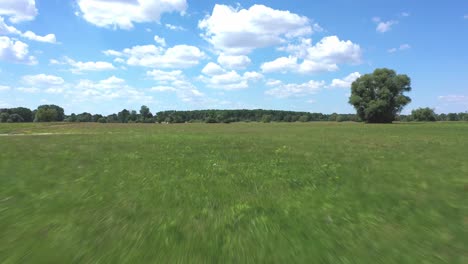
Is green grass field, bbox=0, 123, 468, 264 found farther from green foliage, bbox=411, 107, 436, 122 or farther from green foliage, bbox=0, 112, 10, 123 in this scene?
green foliage, bbox=0, 112, 10, 123

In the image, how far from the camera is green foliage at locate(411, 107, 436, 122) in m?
155

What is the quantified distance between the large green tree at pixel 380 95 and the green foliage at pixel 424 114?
200 ft

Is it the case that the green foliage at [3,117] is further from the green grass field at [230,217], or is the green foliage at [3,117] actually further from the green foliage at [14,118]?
the green grass field at [230,217]

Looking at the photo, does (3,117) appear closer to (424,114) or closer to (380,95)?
(380,95)

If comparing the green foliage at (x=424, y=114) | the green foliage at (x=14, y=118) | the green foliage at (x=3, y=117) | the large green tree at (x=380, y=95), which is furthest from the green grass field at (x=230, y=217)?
the green foliage at (x=14, y=118)

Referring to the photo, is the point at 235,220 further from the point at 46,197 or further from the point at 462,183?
the point at 462,183

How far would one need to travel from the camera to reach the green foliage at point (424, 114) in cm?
15525

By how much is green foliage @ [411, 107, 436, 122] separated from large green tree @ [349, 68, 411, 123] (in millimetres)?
61098

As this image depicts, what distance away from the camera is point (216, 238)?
6.05 m

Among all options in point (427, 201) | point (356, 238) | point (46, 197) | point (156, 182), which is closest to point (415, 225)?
point (356, 238)

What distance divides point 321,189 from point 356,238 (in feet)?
13.5

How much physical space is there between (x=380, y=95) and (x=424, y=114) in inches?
2745

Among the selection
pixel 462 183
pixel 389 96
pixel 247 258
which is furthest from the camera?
pixel 389 96

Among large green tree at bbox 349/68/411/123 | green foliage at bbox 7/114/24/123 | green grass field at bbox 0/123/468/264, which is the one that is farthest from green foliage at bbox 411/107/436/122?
green foliage at bbox 7/114/24/123
